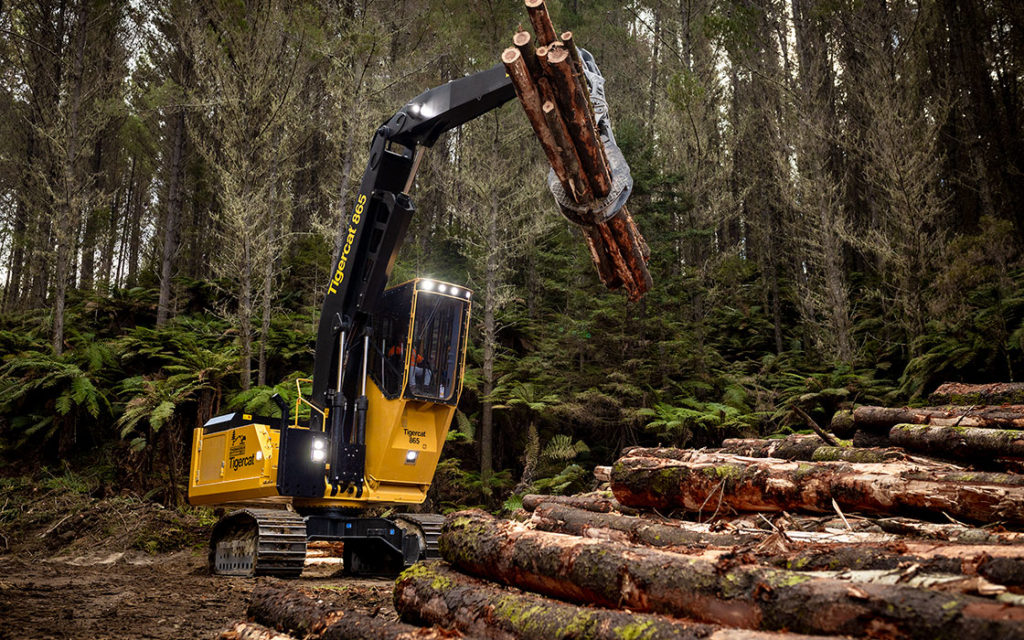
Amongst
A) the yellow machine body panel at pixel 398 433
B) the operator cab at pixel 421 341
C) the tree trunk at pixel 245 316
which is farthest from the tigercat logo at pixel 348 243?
the tree trunk at pixel 245 316

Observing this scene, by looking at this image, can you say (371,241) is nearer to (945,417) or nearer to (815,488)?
(815,488)

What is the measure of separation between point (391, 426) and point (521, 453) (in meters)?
7.82

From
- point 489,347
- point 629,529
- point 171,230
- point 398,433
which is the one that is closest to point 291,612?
point 629,529

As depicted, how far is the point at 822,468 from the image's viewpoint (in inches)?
196

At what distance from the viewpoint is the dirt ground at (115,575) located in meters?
5.05

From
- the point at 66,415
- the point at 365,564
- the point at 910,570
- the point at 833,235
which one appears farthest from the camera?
the point at 833,235

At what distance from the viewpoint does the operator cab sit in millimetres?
7984

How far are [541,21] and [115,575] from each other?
7.75 meters

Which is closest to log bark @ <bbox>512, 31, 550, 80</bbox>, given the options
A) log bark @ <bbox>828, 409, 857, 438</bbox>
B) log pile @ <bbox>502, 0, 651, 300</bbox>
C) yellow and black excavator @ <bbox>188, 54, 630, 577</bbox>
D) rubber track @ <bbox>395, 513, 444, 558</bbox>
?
log pile @ <bbox>502, 0, 651, 300</bbox>

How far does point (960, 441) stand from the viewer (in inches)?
210

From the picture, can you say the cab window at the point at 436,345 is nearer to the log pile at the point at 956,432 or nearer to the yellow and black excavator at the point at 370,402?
the yellow and black excavator at the point at 370,402

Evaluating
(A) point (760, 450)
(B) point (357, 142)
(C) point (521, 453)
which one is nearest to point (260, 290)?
(B) point (357, 142)

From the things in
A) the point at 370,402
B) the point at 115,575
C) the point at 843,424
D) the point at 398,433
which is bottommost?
the point at 115,575

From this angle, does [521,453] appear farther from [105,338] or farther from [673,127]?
[105,338]
